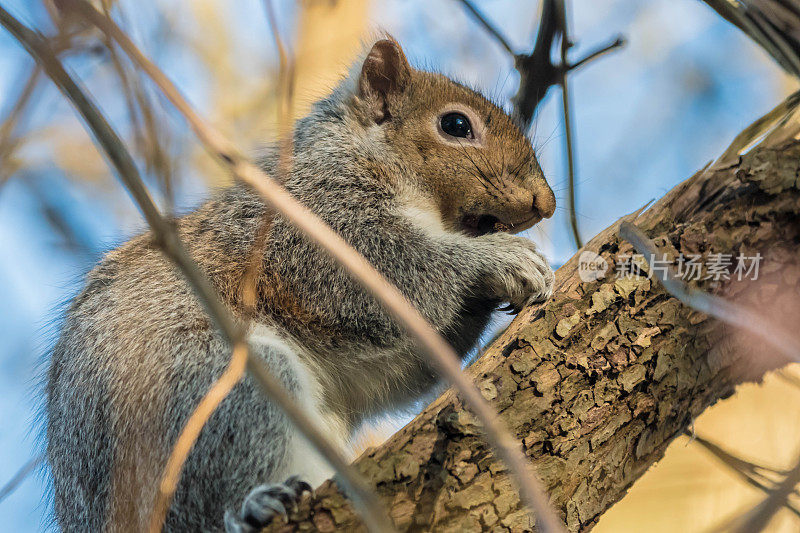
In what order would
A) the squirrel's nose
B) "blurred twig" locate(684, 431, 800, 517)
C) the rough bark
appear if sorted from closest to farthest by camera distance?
1. the rough bark
2. "blurred twig" locate(684, 431, 800, 517)
3. the squirrel's nose

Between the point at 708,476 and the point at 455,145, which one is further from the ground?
the point at 455,145

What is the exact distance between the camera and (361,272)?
1.08 metres

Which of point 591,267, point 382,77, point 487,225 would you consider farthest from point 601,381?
point 382,77

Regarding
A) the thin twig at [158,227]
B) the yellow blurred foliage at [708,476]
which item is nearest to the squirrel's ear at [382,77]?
the thin twig at [158,227]

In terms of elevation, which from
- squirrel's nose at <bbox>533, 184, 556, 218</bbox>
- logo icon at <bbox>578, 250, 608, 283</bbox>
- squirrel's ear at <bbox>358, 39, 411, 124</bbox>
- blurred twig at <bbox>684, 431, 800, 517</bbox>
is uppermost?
squirrel's ear at <bbox>358, 39, 411, 124</bbox>

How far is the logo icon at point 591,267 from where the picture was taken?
93.7 inches

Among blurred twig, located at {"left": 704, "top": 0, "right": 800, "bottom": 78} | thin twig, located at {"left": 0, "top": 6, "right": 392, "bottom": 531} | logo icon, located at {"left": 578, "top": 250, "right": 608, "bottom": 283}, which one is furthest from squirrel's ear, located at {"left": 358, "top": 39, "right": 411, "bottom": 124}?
thin twig, located at {"left": 0, "top": 6, "right": 392, "bottom": 531}

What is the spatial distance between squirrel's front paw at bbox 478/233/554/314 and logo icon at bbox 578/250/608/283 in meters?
0.19

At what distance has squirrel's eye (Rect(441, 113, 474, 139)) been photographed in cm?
339

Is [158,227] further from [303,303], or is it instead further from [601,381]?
[303,303]

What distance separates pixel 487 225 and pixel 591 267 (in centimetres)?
95

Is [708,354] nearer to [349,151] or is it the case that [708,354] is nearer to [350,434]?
[350,434]

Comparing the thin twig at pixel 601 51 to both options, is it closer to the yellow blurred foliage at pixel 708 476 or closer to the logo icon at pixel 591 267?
the logo icon at pixel 591 267

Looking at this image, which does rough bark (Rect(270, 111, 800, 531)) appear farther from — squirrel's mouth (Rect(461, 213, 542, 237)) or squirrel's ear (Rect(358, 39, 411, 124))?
squirrel's ear (Rect(358, 39, 411, 124))
